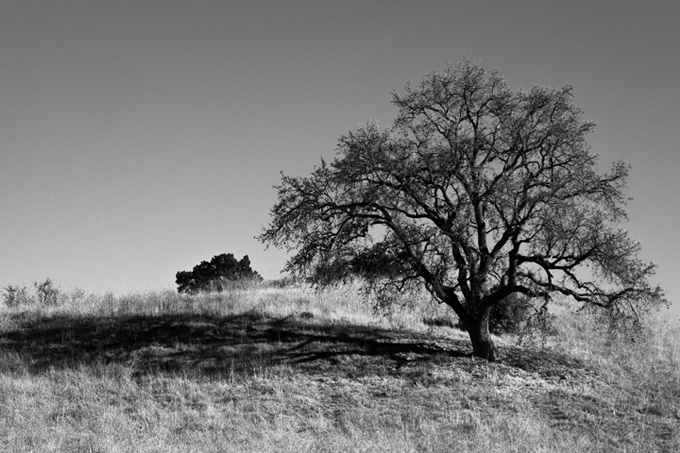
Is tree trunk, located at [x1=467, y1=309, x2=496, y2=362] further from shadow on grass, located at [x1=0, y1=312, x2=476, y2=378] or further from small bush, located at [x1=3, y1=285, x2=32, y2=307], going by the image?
small bush, located at [x1=3, y1=285, x2=32, y2=307]

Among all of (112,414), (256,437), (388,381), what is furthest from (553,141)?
(112,414)

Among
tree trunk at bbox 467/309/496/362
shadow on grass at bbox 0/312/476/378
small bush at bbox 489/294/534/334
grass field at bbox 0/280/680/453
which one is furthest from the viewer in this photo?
small bush at bbox 489/294/534/334

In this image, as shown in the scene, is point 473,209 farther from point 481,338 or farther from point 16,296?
point 16,296

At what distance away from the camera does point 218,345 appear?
2420 centimetres

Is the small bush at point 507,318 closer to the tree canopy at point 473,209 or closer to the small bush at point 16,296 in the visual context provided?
the tree canopy at point 473,209

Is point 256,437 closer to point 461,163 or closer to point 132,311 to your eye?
point 461,163

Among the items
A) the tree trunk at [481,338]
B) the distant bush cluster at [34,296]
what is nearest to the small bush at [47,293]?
the distant bush cluster at [34,296]

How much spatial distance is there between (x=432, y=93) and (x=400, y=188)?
4340 millimetres

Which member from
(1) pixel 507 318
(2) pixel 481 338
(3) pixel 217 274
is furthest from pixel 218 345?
(3) pixel 217 274

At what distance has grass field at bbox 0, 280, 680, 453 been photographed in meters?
15.6

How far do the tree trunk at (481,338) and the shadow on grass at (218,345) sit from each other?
2.00 ft

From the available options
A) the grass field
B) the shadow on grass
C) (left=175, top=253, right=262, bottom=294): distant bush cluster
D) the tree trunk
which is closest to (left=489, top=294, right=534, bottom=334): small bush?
the grass field

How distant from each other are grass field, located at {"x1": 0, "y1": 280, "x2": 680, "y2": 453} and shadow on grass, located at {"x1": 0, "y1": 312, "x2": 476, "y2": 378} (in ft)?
0.33

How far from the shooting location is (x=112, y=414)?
16.7 m
